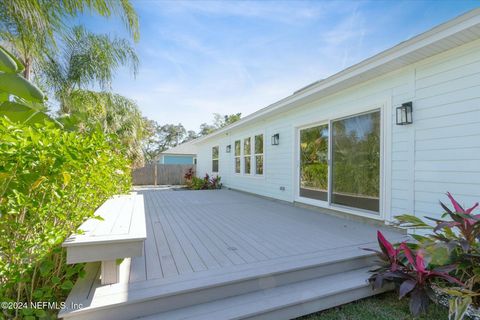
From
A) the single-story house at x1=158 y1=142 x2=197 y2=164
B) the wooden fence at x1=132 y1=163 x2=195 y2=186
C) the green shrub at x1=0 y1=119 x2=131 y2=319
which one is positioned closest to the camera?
the green shrub at x1=0 y1=119 x2=131 y2=319

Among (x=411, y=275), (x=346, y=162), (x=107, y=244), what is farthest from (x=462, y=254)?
(x=107, y=244)

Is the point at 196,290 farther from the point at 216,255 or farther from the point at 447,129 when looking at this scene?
the point at 447,129

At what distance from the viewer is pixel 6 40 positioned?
3811mm

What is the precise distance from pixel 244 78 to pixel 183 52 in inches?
151

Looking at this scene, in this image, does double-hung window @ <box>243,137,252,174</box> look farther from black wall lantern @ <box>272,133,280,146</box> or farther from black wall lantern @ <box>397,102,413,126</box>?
black wall lantern @ <box>397,102,413,126</box>

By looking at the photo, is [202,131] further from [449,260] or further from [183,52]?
[449,260]

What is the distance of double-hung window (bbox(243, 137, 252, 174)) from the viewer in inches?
359

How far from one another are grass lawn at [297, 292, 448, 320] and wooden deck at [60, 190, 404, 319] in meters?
0.42

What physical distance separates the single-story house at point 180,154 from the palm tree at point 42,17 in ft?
57.8

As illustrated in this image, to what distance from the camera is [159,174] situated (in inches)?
652

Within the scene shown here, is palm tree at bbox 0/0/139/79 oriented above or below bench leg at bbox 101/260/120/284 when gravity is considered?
above

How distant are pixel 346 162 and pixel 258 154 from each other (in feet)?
12.8

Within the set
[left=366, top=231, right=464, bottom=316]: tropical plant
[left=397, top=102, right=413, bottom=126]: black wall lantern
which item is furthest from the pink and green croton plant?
[left=397, top=102, right=413, bottom=126]: black wall lantern

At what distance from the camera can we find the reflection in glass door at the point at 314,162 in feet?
18.0
